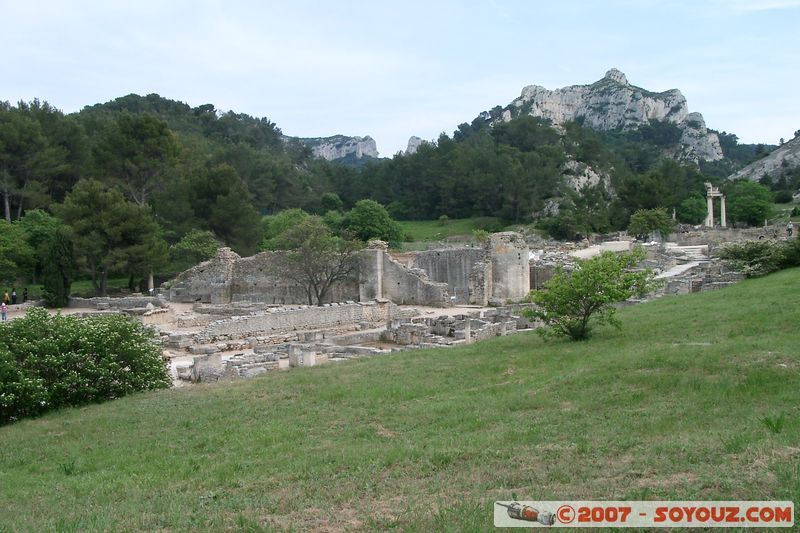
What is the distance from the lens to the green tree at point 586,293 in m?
16.2

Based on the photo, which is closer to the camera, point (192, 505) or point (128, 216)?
point (192, 505)

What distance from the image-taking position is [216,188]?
154ft

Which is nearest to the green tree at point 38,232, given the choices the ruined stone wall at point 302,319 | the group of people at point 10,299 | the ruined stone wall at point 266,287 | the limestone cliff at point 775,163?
the group of people at point 10,299

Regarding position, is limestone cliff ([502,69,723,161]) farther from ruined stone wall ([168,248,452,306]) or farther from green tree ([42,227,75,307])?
green tree ([42,227,75,307])

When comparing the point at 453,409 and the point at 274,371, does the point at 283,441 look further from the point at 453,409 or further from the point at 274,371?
the point at 274,371

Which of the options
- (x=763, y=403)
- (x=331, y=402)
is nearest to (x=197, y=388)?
(x=331, y=402)

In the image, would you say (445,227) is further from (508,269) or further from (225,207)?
(508,269)

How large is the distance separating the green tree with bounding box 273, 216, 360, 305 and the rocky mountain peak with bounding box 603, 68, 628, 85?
15279 centimetres

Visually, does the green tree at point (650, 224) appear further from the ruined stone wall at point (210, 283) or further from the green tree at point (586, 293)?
the green tree at point (586, 293)

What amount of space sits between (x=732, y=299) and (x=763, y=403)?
1112cm

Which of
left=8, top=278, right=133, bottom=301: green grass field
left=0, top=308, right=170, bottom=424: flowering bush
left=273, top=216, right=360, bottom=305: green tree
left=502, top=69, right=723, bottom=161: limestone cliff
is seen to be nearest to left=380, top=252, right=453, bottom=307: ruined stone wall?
left=273, top=216, right=360, bottom=305: green tree

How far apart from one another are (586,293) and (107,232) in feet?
97.1

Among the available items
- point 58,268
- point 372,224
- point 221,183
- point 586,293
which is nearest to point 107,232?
point 58,268

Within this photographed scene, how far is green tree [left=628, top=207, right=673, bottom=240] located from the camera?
59469mm
